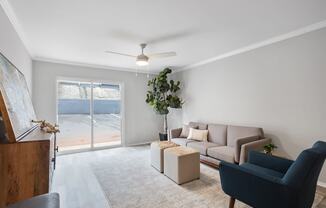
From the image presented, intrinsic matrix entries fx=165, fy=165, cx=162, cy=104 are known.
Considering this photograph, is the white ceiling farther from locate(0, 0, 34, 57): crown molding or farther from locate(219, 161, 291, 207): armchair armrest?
locate(219, 161, 291, 207): armchair armrest

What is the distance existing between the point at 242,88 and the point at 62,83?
4.85 metres

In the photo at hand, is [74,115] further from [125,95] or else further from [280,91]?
[280,91]

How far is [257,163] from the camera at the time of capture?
2336mm

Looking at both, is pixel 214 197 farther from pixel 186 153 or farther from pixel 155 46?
pixel 155 46

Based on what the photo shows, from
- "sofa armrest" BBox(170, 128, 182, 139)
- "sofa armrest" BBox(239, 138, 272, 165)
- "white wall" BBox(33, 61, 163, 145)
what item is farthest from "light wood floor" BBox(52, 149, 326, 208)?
"sofa armrest" BBox(170, 128, 182, 139)

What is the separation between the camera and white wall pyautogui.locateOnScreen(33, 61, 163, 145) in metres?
4.34

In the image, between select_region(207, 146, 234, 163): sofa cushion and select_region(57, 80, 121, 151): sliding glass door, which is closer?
select_region(207, 146, 234, 163): sofa cushion

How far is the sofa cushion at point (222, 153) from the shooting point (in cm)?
309

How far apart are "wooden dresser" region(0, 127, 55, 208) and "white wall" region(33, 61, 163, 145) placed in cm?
344

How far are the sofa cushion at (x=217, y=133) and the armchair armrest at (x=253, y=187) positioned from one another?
2097 mm

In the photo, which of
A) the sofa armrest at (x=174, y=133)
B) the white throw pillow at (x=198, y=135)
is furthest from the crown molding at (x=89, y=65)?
the white throw pillow at (x=198, y=135)

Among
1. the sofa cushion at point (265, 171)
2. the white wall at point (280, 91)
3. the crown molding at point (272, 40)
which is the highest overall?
the crown molding at point (272, 40)

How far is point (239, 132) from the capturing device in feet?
11.9

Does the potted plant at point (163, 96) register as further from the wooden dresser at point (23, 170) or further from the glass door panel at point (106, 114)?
the wooden dresser at point (23, 170)
